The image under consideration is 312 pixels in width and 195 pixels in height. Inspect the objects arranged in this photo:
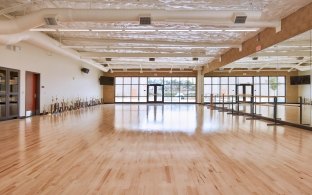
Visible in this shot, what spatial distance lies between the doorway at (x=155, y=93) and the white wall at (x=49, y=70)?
271 inches

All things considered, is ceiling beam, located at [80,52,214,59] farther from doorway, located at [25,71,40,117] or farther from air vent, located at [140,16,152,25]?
air vent, located at [140,16,152,25]

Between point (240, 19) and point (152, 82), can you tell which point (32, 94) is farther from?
point (152, 82)

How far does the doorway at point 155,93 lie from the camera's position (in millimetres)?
25031

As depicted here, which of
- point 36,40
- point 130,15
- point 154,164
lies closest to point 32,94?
point 36,40

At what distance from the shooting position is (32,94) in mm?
11562

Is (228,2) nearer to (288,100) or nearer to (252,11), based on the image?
(252,11)

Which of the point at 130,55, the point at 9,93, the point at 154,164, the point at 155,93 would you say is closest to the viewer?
the point at 154,164

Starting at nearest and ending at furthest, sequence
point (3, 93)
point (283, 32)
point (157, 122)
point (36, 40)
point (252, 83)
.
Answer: point (283, 32) → point (157, 122) → point (3, 93) → point (36, 40) → point (252, 83)

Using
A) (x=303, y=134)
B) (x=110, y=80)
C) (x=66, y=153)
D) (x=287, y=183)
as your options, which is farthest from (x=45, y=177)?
(x=110, y=80)

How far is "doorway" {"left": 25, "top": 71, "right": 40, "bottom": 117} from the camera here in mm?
11070

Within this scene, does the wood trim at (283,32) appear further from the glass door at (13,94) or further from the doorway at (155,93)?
the doorway at (155,93)

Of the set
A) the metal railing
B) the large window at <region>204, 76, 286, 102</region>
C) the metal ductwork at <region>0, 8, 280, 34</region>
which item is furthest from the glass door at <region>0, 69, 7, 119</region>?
the large window at <region>204, 76, 286, 102</region>

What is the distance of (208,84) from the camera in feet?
82.1

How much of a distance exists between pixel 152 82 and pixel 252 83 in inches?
340
